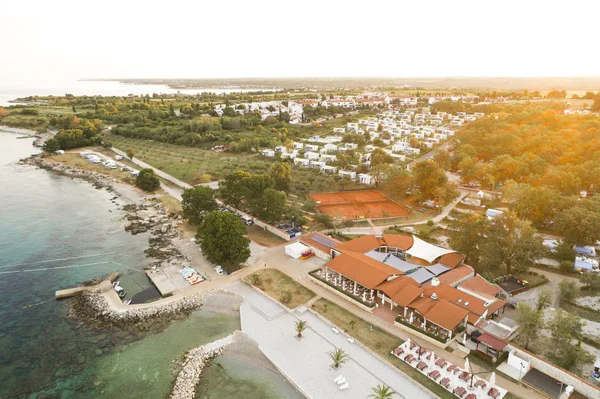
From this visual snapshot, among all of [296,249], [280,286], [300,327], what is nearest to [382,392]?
[300,327]

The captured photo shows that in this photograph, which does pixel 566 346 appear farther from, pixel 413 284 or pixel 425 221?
pixel 425 221

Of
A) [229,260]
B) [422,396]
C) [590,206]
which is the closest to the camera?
[422,396]

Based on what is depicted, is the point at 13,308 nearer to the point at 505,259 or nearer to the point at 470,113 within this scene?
the point at 505,259

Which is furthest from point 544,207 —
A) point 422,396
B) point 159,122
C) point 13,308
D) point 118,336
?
point 159,122

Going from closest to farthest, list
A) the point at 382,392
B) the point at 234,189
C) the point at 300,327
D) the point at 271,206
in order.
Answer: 1. the point at 382,392
2. the point at 300,327
3. the point at 271,206
4. the point at 234,189

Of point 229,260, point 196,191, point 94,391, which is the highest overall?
point 196,191

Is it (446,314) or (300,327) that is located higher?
(446,314)
